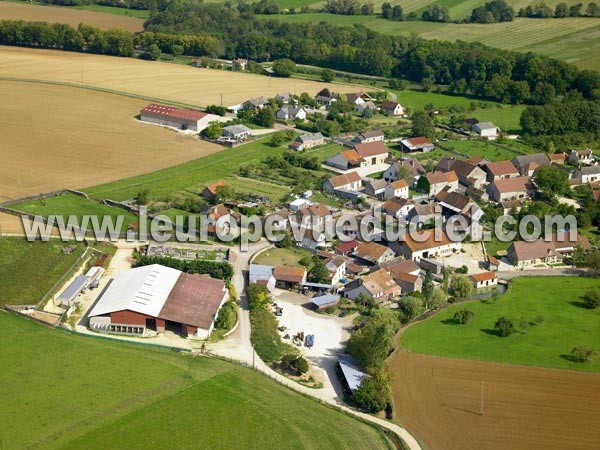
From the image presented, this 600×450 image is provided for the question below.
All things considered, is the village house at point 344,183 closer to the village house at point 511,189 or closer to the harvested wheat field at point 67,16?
the village house at point 511,189

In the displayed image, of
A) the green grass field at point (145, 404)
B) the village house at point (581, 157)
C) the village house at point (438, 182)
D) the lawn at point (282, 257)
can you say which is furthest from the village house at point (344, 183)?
the green grass field at point (145, 404)

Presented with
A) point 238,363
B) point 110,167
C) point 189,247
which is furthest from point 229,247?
point 110,167

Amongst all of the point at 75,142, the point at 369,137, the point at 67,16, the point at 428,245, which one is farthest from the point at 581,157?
the point at 67,16

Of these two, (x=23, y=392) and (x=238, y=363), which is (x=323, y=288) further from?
(x=23, y=392)

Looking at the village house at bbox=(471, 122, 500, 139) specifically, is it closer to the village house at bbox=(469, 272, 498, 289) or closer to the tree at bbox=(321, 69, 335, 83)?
the tree at bbox=(321, 69, 335, 83)

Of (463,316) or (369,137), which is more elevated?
(369,137)

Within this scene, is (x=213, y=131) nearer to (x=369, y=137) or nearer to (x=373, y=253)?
(x=369, y=137)
